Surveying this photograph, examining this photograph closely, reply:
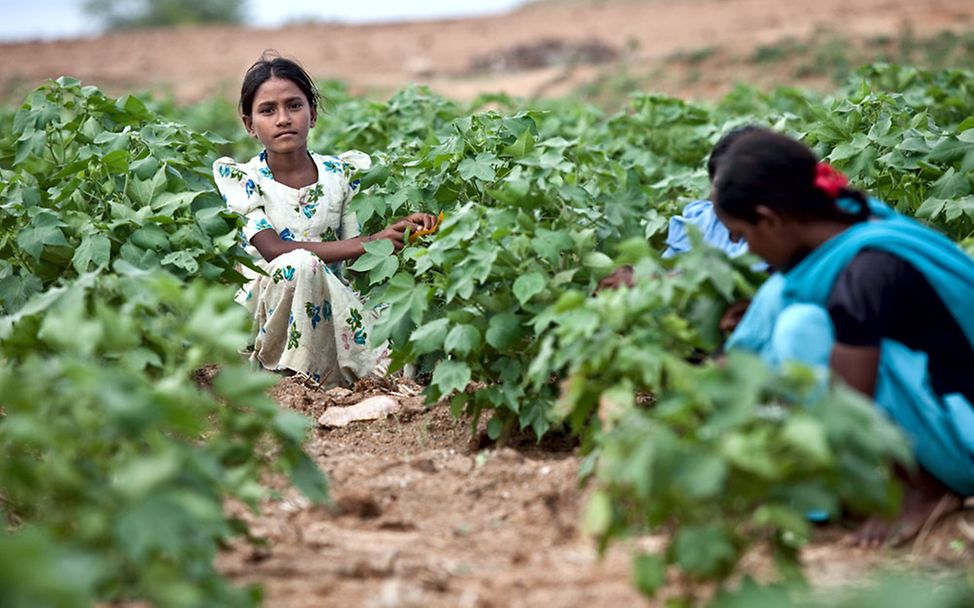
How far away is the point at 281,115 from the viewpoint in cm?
427

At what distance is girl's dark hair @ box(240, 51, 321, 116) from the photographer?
431 cm

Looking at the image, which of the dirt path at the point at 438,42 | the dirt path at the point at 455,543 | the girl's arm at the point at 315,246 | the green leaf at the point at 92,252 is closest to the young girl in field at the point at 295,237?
the girl's arm at the point at 315,246

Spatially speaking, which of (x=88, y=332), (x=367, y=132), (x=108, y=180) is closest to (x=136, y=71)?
(x=367, y=132)

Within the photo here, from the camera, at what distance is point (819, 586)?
87.1 inches

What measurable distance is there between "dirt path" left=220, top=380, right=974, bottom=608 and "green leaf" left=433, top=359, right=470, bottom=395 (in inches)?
7.9

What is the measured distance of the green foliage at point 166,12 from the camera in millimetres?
29750

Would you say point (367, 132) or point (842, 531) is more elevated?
point (367, 132)

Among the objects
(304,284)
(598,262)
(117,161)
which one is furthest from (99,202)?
(598,262)

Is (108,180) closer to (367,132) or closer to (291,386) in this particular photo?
(291,386)

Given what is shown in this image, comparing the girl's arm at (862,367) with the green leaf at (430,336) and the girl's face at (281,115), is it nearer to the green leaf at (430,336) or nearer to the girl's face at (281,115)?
the green leaf at (430,336)

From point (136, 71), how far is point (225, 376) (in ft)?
61.8

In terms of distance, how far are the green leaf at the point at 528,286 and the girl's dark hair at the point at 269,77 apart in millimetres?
1585

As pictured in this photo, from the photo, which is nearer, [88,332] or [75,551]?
[75,551]

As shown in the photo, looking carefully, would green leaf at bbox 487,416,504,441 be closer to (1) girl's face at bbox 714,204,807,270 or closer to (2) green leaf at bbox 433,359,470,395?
(2) green leaf at bbox 433,359,470,395
